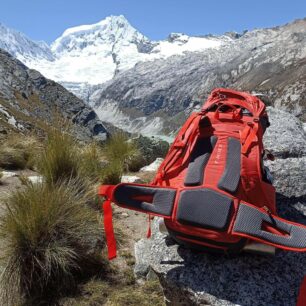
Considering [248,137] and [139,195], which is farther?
[248,137]

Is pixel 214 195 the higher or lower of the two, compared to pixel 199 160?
lower

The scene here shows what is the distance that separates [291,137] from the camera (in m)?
5.12

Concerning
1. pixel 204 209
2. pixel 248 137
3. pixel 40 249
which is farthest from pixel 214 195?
pixel 40 249

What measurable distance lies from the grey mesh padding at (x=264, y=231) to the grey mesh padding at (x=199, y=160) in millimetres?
423

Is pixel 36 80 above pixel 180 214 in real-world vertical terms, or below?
above

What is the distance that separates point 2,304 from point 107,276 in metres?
0.92

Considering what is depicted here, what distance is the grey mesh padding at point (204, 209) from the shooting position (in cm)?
271

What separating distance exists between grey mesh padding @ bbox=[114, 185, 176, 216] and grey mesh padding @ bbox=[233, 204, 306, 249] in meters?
0.48

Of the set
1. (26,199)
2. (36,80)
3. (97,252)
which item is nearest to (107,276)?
(97,252)

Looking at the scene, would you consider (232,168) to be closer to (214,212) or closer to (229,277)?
(214,212)

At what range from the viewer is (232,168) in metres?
3.09

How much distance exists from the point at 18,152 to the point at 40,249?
15.1 ft

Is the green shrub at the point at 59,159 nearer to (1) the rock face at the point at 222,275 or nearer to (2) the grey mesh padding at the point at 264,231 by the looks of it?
(1) the rock face at the point at 222,275

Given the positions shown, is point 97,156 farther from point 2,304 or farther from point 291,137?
point 2,304
